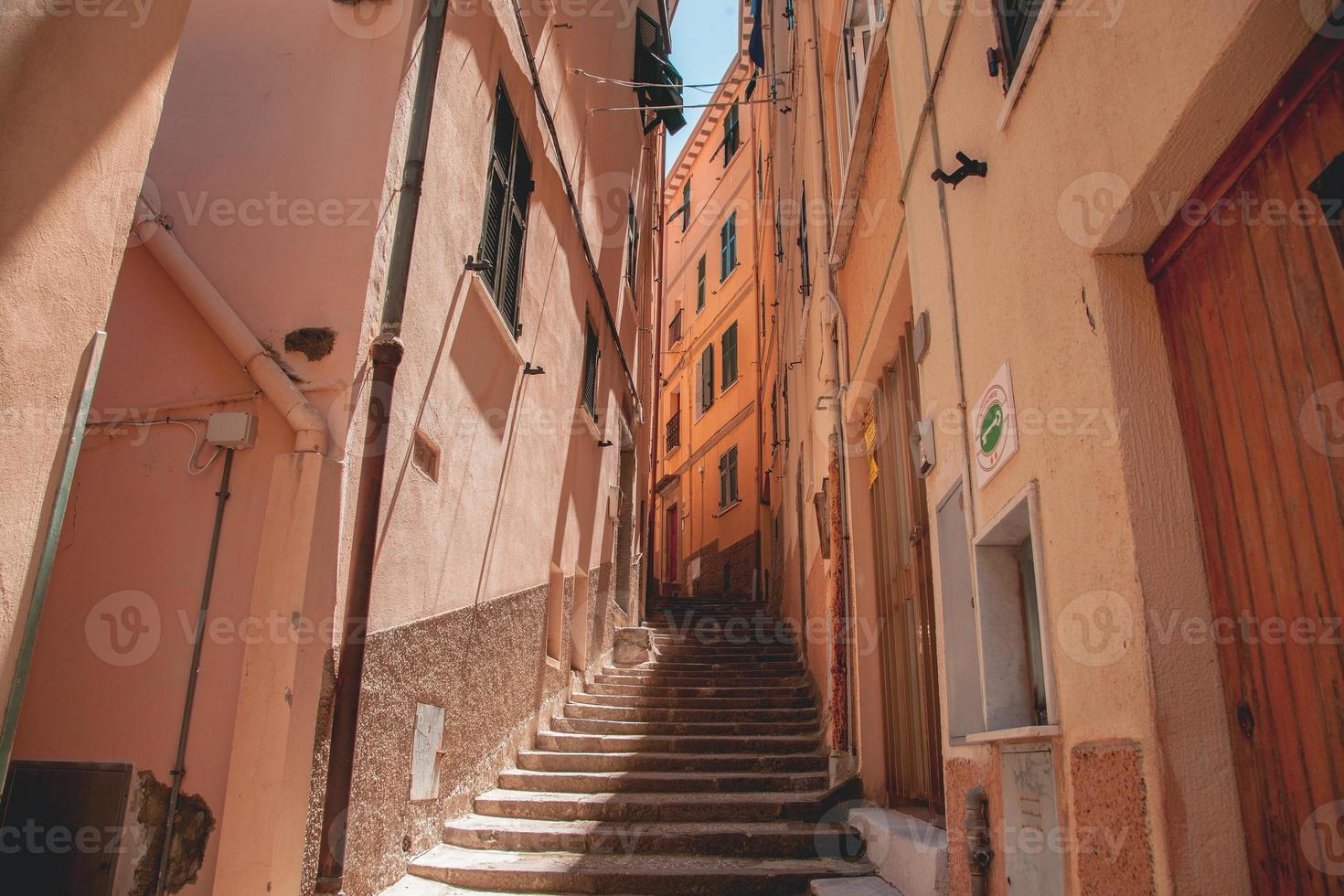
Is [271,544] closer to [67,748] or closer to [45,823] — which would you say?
[67,748]

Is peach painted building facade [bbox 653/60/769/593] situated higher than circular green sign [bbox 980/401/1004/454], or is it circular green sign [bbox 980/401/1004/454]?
peach painted building facade [bbox 653/60/769/593]

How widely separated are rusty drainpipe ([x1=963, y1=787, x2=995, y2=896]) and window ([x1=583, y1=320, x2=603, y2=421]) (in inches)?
269

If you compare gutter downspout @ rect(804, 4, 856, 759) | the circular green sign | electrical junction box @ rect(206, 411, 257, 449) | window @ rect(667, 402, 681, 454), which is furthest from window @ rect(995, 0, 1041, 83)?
window @ rect(667, 402, 681, 454)

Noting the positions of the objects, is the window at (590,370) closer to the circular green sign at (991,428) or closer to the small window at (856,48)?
the small window at (856,48)

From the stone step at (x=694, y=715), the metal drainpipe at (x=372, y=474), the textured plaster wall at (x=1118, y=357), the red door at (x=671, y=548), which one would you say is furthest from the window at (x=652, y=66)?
the red door at (x=671, y=548)

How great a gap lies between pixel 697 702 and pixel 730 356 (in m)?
12.3

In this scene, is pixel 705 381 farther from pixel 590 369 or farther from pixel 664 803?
pixel 664 803

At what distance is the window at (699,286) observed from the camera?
22688 millimetres

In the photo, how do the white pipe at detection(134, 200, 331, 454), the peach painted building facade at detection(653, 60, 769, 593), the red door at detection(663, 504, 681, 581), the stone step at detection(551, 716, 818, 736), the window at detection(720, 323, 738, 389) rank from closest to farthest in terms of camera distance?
the white pipe at detection(134, 200, 331, 454), the stone step at detection(551, 716, 818, 736), the peach painted building facade at detection(653, 60, 769, 593), the window at detection(720, 323, 738, 389), the red door at detection(663, 504, 681, 581)

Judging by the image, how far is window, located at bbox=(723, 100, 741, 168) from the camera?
72.1 ft

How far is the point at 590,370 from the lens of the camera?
10102 mm

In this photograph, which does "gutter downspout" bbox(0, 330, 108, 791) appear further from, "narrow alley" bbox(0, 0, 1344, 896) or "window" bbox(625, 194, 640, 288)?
"window" bbox(625, 194, 640, 288)

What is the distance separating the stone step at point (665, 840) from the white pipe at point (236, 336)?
8.96 ft

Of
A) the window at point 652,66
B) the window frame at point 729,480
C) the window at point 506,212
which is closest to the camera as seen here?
the window at point 506,212
